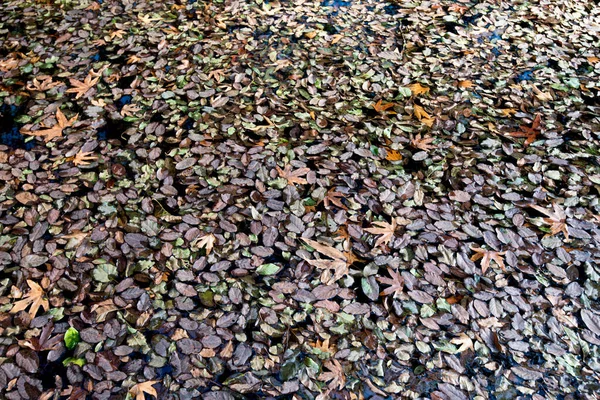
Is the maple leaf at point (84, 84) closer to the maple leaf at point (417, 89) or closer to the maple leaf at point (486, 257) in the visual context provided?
the maple leaf at point (417, 89)

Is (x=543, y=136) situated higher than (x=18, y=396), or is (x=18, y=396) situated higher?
(x=543, y=136)

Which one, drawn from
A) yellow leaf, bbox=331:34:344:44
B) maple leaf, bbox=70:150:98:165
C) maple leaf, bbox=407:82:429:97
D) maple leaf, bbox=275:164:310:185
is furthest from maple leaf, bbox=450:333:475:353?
yellow leaf, bbox=331:34:344:44

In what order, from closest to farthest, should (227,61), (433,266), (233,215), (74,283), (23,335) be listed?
1. (23,335)
2. (74,283)
3. (433,266)
4. (233,215)
5. (227,61)

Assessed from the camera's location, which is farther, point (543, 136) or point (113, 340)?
point (543, 136)

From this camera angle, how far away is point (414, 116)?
3.36 metres

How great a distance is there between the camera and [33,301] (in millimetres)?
2264

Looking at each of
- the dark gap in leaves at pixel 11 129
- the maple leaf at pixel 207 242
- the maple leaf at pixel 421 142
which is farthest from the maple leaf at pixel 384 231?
the dark gap in leaves at pixel 11 129

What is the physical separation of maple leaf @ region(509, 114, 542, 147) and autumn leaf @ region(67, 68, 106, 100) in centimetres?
295

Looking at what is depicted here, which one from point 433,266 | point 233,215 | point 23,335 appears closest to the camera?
point 23,335

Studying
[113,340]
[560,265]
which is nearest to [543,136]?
[560,265]

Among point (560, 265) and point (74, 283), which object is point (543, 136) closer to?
point (560, 265)

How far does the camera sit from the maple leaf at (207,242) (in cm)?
252

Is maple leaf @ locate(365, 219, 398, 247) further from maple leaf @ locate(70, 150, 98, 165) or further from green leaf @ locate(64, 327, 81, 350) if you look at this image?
maple leaf @ locate(70, 150, 98, 165)

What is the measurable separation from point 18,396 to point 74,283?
0.55 meters
